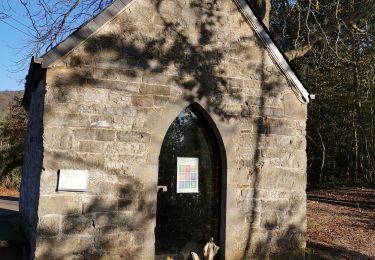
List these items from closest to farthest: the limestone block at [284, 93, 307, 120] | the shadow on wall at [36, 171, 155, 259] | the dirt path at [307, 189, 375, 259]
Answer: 1. the shadow on wall at [36, 171, 155, 259]
2. the limestone block at [284, 93, 307, 120]
3. the dirt path at [307, 189, 375, 259]

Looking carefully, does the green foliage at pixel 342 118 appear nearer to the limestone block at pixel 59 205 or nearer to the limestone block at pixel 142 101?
the limestone block at pixel 142 101

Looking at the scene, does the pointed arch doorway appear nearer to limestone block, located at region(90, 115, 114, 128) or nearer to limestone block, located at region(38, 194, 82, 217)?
limestone block, located at region(90, 115, 114, 128)

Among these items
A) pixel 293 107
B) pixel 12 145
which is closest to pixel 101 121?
pixel 293 107

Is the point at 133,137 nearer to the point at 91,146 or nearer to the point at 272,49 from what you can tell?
the point at 91,146

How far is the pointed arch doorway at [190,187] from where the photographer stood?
654cm

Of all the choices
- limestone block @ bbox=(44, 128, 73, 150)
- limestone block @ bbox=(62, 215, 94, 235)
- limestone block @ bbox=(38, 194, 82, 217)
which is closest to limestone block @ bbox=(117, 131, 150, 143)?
limestone block @ bbox=(44, 128, 73, 150)

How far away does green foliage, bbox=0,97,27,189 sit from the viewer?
62.3 feet

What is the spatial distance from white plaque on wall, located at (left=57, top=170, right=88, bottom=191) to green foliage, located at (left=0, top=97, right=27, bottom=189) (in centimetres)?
1442

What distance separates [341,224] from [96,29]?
9.56 meters

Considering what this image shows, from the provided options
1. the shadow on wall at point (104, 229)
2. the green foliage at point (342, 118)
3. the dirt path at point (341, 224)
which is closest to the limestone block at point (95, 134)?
the shadow on wall at point (104, 229)

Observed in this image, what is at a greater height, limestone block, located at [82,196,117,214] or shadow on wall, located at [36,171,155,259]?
limestone block, located at [82,196,117,214]

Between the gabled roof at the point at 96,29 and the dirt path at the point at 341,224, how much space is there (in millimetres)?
4248

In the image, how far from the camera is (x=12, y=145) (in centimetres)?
2008

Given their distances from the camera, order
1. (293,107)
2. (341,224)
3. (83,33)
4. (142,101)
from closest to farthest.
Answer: (83,33) < (142,101) < (293,107) < (341,224)
